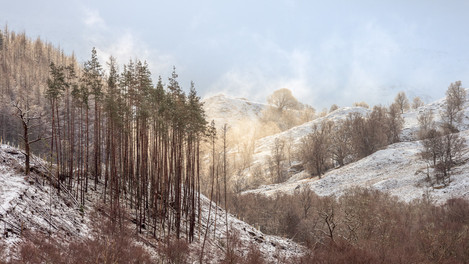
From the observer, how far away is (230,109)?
16425 cm

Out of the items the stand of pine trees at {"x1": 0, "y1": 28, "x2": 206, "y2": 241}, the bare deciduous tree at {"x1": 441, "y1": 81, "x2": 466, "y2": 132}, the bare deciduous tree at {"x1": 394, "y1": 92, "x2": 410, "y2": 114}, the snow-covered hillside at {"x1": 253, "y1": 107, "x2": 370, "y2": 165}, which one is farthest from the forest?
the bare deciduous tree at {"x1": 394, "y1": 92, "x2": 410, "y2": 114}

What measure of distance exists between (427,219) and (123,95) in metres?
30.4

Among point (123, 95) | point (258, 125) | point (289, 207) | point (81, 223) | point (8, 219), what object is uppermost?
point (258, 125)

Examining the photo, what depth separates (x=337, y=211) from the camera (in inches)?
1297

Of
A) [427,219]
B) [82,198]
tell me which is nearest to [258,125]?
[427,219]

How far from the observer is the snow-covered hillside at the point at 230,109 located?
151000 millimetres

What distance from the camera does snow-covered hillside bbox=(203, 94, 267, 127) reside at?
495ft

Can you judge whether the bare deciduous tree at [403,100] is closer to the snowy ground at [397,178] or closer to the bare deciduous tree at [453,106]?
the bare deciduous tree at [453,106]

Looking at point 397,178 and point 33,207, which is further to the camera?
point 397,178

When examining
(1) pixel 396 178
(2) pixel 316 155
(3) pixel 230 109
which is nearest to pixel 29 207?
(1) pixel 396 178

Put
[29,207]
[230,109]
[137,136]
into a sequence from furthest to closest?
[230,109], [137,136], [29,207]

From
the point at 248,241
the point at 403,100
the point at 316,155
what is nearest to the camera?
the point at 248,241

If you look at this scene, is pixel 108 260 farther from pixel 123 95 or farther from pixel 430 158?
pixel 430 158

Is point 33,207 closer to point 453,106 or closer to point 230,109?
point 453,106
